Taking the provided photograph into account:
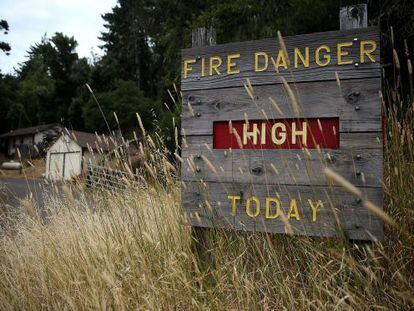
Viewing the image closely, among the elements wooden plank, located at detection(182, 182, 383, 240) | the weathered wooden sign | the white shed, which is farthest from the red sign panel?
the white shed

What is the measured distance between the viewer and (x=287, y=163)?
7.30 feet

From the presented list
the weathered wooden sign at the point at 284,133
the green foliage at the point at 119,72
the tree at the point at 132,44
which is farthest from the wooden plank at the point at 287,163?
the tree at the point at 132,44

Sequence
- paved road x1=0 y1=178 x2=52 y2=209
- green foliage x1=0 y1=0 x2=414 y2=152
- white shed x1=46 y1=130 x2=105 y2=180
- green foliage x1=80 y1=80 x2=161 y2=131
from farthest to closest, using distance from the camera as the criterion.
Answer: green foliage x1=80 y1=80 x2=161 y2=131
green foliage x1=0 y1=0 x2=414 y2=152
paved road x1=0 y1=178 x2=52 y2=209
white shed x1=46 y1=130 x2=105 y2=180

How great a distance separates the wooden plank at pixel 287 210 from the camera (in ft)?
6.63

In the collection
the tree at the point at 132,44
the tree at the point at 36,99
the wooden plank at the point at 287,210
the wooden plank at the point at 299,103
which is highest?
the tree at the point at 132,44

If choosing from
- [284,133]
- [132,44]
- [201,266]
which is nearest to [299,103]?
[284,133]

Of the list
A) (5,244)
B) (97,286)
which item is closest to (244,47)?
(97,286)

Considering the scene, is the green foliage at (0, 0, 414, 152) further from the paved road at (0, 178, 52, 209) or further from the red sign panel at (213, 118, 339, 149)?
the red sign panel at (213, 118, 339, 149)

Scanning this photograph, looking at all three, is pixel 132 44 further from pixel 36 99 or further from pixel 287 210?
pixel 287 210

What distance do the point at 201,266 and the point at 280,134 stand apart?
36.4 inches

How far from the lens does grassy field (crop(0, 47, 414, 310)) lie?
1964mm

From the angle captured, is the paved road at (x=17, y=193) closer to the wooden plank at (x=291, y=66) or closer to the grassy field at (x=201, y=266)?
the grassy field at (x=201, y=266)

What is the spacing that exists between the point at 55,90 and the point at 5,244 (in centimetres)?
3351

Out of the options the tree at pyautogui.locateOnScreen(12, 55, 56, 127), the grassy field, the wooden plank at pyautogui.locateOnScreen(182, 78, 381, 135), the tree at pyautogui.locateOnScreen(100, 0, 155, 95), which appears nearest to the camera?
Result: the grassy field
